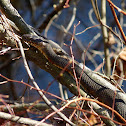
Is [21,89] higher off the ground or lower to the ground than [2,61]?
lower

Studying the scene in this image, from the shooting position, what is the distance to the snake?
3.63 feet

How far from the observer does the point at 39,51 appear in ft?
4.38

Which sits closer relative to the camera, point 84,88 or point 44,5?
point 84,88

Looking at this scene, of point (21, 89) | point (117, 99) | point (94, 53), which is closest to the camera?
point (117, 99)

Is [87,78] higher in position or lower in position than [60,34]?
lower

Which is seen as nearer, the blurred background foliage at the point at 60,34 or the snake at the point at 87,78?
the snake at the point at 87,78

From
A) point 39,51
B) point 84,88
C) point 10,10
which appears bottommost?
point 84,88

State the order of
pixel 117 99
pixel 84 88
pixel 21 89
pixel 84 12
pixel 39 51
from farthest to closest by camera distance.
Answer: pixel 84 12 → pixel 21 89 → pixel 39 51 → pixel 84 88 → pixel 117 99

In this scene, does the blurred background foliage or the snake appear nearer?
the snake

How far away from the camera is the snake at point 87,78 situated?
1105 mm

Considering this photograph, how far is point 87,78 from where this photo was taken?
1.19 meters

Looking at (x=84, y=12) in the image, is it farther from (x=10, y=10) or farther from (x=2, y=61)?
(x=10, y=10)

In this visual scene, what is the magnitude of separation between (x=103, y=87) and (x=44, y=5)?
2299mm

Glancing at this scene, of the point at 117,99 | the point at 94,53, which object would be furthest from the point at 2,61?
the point at 117,99
